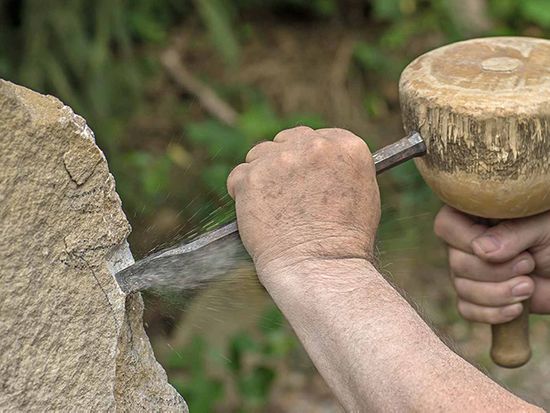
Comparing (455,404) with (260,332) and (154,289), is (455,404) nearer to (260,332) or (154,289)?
(154,289)

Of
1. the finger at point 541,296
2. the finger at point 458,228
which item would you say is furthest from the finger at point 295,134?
the finger at point 541,296

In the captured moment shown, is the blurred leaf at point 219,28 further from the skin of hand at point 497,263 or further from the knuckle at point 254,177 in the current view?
the knuckle at point 254,177

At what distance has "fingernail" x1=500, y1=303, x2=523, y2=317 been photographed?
1.59 metres

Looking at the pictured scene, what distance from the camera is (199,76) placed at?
4.26 metres

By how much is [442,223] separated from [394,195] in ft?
6.09

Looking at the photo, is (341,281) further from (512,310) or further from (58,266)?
(512,310)

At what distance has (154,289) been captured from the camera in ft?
4.35

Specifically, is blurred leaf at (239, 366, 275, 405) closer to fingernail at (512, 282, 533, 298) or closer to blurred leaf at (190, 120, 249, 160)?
blurred leaf at (190, 120, 249, 160)

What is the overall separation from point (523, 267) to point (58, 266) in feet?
2.45

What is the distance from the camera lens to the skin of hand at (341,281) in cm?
111

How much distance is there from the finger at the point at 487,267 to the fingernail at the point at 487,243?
0.23 feet

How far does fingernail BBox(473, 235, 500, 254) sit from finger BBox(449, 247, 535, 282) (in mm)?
71

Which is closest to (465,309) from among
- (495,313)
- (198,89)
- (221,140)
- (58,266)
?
(495,313)

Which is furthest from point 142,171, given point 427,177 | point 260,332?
point 427,177
